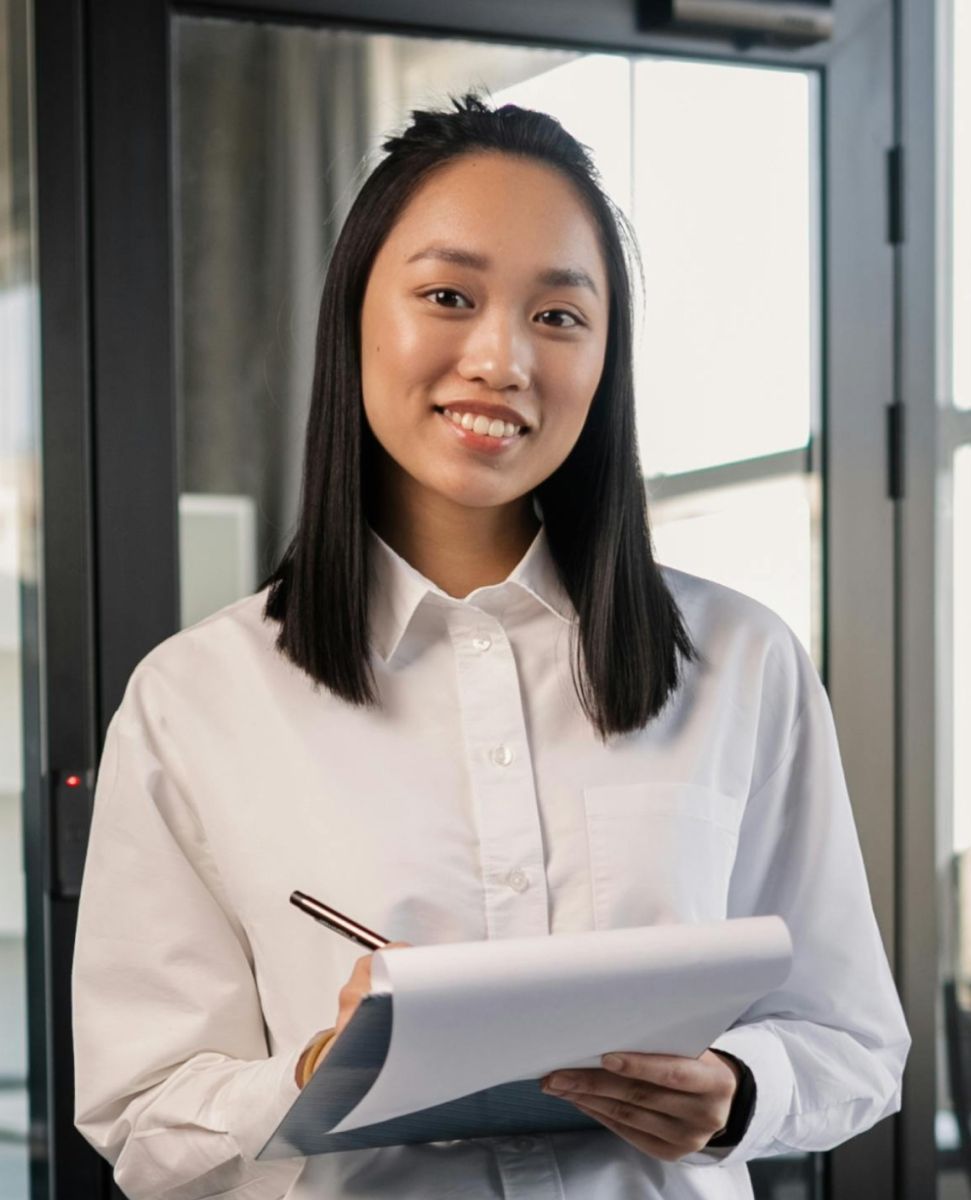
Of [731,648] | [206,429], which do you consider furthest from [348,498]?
[206,429]

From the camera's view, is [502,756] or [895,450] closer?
[502,756]

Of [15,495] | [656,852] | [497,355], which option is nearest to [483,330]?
[497,355]

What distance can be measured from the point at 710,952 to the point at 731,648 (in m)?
0.52

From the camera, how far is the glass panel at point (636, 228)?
1946mm

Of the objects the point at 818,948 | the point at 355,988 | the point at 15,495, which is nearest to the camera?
the point at 355,988

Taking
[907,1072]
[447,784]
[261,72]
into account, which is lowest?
[907,1072]

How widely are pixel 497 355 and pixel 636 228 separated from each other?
89 cm

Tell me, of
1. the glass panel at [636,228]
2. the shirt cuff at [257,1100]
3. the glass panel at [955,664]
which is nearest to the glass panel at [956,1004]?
the glass panel at [955,664]

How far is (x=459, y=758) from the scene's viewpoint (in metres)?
1.36

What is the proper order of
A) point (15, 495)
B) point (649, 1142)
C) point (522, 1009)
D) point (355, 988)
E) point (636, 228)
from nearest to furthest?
point (522, 1009) < point (355, 988) < point (649, 1142) < point (15, 495) < point (636, 228)

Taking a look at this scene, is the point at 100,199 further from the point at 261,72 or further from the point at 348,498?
the point at 348,498

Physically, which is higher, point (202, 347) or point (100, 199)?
point (100, 199)

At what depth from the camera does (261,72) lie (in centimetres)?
196

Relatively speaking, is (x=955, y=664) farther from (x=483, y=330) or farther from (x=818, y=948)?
(x=483, y=330)
